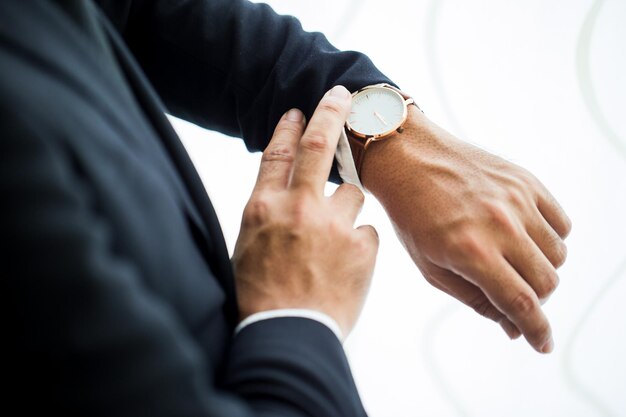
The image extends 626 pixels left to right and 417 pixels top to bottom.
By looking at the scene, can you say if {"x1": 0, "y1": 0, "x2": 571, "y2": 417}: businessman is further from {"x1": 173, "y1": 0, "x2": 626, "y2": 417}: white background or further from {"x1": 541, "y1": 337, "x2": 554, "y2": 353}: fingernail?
{"x1": 173, "y1": 0, "x2": 626, "y2": 417}: white background

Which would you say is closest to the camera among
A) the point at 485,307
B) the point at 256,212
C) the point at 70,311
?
the point at 70,311

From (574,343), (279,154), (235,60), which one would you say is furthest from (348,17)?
(574,343)

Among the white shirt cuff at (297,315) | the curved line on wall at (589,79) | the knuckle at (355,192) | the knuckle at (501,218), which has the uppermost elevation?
the curved line on wall at (589,79)

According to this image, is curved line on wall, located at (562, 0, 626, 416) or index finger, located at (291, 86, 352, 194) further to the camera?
curved line on wall, located at (562, 0, 626, 416)

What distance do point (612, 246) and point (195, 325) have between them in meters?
0.97

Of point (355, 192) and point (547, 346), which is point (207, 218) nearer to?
point (355, 192)

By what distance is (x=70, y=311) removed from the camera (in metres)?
0.34

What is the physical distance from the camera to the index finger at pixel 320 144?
2.23ft

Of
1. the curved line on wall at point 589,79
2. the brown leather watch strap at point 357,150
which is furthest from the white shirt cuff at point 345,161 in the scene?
the curved line on wall at point 589,79

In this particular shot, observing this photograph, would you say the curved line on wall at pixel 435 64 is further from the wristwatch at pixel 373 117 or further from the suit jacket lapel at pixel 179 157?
the suit jacket lapel at pixel 179 157

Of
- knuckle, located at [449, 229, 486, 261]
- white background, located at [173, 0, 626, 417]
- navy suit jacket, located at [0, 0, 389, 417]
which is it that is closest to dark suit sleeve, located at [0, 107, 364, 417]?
navy suit jacket, located at [0, 0, 389, 417]

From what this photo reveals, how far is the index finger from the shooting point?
0.68 metres

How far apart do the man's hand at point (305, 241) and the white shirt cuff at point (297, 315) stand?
1 cm

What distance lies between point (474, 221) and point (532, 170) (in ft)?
1.71
